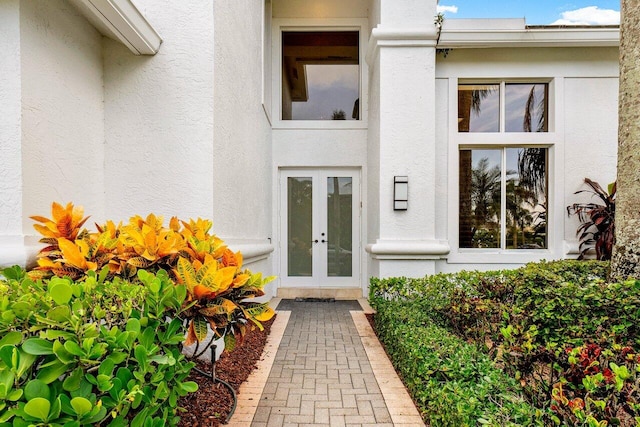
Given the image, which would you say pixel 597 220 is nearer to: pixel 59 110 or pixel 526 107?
pixel 526 107

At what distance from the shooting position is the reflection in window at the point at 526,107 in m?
6.23

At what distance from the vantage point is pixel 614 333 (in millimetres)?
2658

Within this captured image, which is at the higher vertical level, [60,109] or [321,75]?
[321,75]

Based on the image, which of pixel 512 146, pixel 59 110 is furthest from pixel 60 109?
pixel 512 146

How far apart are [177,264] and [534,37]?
22.1ft

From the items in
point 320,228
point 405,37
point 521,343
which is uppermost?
point 405,37

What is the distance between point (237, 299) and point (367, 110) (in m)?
6.03

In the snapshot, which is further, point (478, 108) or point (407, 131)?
point (478, 108)

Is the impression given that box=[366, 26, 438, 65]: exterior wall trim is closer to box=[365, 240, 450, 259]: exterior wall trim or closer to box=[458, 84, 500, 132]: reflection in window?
box=[458, 84, 500, 132]: reflection in window

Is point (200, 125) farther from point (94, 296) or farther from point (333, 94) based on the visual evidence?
point (333, 94)

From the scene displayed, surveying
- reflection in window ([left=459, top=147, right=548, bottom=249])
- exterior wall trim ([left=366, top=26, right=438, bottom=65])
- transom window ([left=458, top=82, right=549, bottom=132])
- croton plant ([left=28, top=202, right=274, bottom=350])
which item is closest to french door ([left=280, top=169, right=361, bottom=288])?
reflection in window ([left=459, top=147, right=548, bottom=249])

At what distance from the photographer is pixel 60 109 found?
117 inches

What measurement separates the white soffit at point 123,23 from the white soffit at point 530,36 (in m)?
4.60

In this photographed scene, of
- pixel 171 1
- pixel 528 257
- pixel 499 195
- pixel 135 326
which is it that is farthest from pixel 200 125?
pixel 528 257
